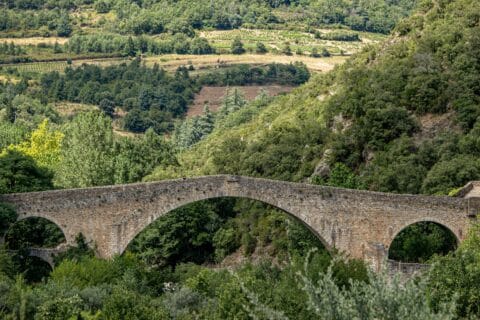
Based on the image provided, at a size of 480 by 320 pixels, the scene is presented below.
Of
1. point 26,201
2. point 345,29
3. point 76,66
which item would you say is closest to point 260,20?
point 345,29

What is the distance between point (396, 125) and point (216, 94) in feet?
231

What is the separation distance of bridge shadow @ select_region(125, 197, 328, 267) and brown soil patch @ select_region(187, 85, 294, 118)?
203 feet

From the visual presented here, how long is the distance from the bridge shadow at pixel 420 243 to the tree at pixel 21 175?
17.2 m

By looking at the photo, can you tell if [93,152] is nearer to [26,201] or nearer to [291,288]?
[26,201]

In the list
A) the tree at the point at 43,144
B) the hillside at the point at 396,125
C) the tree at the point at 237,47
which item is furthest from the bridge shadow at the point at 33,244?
the tree at the point at 237,47

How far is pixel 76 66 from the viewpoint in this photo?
458 feet

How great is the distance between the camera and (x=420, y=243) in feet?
163

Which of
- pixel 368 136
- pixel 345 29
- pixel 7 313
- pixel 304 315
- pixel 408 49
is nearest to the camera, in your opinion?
pixel 304 315

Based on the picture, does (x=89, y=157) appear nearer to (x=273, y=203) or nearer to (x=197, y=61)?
(x=273, y=203)

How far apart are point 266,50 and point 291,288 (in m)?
104

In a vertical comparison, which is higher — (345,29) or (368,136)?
(368,136)

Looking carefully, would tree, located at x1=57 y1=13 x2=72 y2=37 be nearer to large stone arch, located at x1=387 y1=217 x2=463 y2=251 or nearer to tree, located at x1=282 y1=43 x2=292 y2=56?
tree, located at x1=282 y1=43 x2=292 y2=56

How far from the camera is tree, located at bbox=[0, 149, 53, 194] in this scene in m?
51.8

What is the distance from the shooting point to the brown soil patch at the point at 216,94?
408 feet
